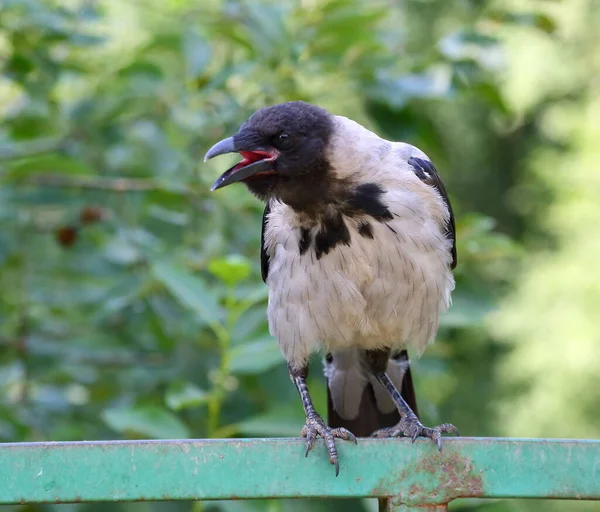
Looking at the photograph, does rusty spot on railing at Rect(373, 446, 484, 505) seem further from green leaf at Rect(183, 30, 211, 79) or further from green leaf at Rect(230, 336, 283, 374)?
green leaf at Rect(183, 30, 211, 79)

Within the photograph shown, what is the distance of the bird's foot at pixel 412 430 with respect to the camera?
11.1 ft

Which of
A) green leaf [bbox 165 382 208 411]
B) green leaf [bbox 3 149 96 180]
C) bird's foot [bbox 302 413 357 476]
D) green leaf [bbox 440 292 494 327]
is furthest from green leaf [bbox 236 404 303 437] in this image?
green leaf [bbox 3 149 96 180]

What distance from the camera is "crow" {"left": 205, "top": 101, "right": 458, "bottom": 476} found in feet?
11.3

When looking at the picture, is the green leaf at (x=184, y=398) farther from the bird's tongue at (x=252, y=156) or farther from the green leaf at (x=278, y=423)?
the bird's tongue at (x=252, y=156)

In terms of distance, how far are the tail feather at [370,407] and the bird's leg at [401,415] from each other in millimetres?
48

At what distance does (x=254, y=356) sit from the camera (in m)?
3.69

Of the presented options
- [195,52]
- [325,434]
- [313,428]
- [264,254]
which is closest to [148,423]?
[313,428]

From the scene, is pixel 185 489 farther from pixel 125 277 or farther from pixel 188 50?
pixel 188 50

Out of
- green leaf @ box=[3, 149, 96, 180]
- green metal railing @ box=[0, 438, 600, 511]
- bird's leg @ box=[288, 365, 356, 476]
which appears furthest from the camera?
green leaf @ box=[3, 149, 96, 180]

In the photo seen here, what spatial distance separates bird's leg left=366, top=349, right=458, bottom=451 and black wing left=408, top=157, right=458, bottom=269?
0.53 m

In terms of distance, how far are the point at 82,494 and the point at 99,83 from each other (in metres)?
2.71

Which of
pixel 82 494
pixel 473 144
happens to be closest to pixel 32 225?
pixel 82 494

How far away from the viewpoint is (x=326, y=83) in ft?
15.3

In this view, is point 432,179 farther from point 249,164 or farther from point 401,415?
point 401,415
